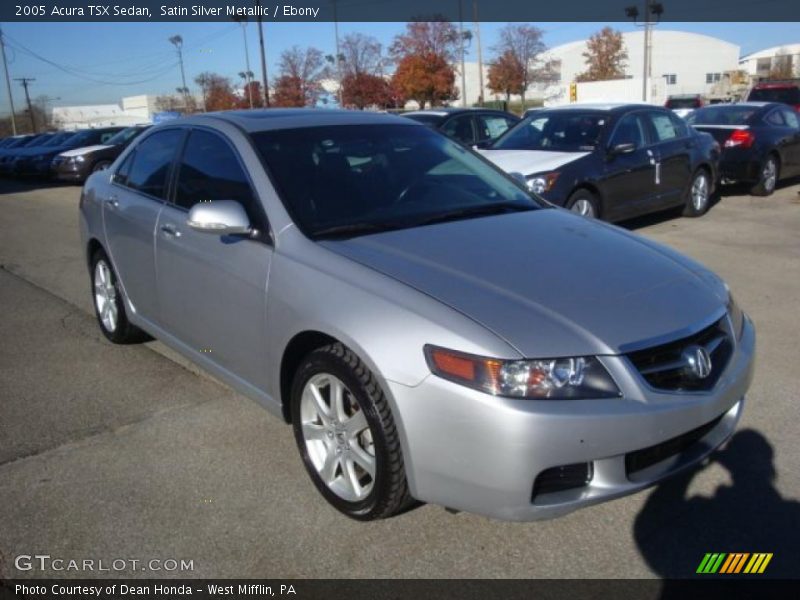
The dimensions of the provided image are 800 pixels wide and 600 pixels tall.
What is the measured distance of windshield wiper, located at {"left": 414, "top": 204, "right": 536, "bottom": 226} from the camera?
346cm

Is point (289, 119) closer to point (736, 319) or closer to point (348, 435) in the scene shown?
point (348, 435)

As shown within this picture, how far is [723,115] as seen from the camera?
12297 millimetres

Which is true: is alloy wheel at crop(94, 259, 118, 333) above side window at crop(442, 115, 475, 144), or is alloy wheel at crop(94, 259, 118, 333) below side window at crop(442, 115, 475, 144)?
below

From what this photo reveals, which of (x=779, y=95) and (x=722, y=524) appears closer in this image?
(x=722, y=524)

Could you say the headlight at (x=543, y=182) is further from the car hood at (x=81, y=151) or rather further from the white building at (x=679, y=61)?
the white building at (x=679, y=61)

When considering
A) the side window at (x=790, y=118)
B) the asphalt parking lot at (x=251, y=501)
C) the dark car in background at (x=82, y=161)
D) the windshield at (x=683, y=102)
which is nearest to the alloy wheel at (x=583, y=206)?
the asphalt parking lot at (x=251, y=501)

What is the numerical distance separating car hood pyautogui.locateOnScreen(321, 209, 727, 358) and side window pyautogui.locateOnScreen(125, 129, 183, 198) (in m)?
1.67

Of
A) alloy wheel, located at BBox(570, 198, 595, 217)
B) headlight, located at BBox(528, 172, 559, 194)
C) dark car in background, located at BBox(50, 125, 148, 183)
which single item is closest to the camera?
headlight, located at BBox(528, 172, 559, 194)

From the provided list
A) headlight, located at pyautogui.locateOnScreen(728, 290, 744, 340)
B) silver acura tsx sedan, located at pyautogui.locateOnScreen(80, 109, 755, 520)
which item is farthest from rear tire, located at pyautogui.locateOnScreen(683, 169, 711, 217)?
headlight, located at pyautogui.locateOnScreen(728, 290, 744, 340)

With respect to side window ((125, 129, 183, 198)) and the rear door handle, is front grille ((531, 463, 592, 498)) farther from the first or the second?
side window ((125, 129, 183, 198))

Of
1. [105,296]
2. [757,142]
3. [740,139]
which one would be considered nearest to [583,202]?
[740,139]

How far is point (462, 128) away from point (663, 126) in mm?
3600

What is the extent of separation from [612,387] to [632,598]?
73cm

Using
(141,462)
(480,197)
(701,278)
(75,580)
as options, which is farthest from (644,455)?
(141,462)
